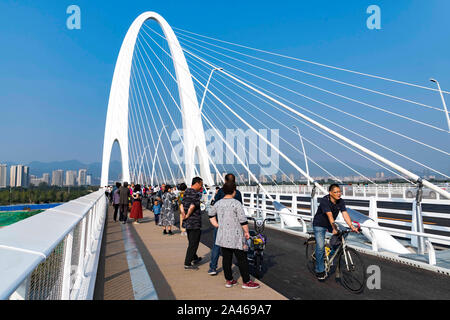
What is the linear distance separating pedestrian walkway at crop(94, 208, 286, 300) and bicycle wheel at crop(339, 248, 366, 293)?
1.24 metres

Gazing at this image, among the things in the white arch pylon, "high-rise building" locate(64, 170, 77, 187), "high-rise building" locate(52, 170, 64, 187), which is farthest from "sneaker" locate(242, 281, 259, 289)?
"high-rise building" locate(52, 170, 64, 187)

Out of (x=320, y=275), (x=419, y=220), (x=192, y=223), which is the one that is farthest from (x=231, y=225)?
(x=419, y=220)

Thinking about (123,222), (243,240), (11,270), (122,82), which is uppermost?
(122,82)

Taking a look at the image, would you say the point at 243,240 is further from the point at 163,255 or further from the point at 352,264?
the point at 163,255

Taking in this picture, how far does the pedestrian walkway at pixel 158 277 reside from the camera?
4.55 metres

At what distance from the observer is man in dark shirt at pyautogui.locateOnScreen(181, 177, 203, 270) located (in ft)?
20.0

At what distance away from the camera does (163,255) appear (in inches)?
289

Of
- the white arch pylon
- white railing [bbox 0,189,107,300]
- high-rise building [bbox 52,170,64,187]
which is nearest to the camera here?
white railing [bbox 0,189,107,300]

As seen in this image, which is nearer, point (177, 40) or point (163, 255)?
point (163, 255)

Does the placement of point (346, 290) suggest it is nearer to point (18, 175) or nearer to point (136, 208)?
point (136, 208)

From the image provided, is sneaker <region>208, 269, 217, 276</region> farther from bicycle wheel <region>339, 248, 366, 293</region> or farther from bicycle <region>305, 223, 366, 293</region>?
bicycle wheel <region>339, 248, 366, 293</region>
